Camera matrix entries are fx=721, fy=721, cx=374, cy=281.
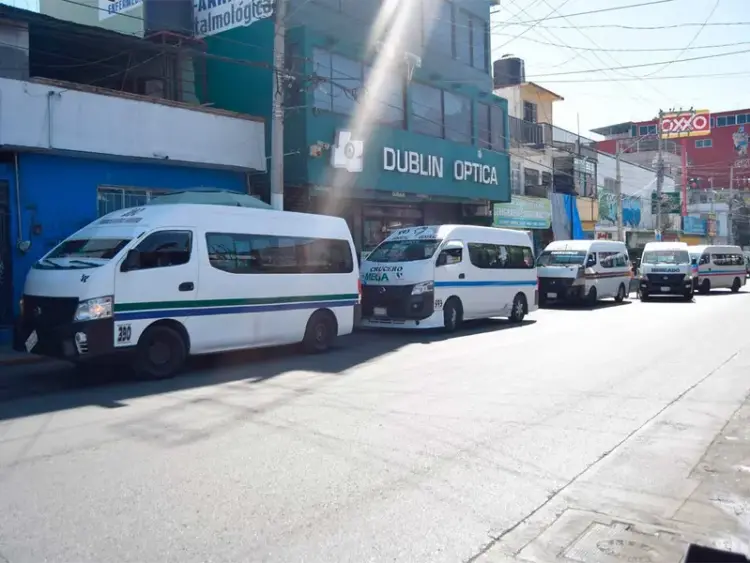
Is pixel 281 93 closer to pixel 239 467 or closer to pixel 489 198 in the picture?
pixel 239 467

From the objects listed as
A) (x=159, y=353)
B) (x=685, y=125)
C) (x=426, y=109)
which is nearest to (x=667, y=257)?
(x=426, y=109)

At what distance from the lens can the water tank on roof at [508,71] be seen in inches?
1348

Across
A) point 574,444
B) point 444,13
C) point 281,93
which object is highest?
point 444,13

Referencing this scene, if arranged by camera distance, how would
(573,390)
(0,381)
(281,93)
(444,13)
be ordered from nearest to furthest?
(573,390) < (0,381) < (281,93) < (444,13)

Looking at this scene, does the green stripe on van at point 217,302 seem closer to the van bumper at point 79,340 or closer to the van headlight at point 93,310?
the van headlight at point 93,310

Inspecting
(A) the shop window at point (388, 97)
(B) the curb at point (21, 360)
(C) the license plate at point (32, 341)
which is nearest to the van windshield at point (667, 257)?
(A) the shop window at point (388, 97)

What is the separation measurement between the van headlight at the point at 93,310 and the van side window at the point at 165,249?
729 mm

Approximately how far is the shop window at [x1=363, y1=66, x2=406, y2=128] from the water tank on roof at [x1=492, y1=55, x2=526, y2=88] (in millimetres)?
13660

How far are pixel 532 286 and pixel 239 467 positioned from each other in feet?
46.0

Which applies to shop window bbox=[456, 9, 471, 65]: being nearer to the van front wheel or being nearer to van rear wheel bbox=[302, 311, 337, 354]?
van rear wheel bbox=[302, 311, 337, 354]

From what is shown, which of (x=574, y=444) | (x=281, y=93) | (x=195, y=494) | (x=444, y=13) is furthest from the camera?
(x=444, y=13)

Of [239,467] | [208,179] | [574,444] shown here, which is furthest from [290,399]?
[208,179]

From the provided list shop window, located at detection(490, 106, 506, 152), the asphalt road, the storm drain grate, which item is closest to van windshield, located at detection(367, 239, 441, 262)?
the asphalt road

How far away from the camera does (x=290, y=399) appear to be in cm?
854
